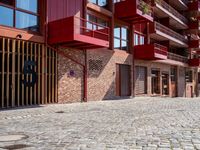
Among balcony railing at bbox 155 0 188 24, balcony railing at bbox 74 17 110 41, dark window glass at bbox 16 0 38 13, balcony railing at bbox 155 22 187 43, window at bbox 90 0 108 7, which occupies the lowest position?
balcony railing at bbox 74 17 110 41

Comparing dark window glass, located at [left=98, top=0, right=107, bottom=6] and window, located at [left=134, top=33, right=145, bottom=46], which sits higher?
dark window glass, located at [left=98, top=0, right=107, bottom=6]

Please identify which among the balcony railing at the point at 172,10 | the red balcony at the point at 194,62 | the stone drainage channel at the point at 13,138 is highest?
the balcony railing at the point at 172,10

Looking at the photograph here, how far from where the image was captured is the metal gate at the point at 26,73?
16.4 metres

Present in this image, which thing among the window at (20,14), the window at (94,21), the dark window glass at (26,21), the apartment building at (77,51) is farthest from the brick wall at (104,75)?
the window at (20,14)

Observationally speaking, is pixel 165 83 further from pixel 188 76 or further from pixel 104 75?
pixel 104 75

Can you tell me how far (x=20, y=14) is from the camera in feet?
58.0

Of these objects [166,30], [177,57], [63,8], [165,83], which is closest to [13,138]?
[63,8]

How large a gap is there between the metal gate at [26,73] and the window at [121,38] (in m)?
8.71

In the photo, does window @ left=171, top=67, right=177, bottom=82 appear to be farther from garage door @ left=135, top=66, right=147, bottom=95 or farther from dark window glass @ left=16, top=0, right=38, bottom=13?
dark window glass @ left=16, top=0, right=38, bottom=13

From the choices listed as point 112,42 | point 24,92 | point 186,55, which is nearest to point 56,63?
point 24,92

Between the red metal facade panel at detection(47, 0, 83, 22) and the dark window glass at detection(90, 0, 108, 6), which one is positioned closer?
the red metal facade panel at detection(47, 0, 83, 22)

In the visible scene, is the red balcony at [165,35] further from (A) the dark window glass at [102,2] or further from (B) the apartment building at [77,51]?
(A) the dark window glass at [102,2]

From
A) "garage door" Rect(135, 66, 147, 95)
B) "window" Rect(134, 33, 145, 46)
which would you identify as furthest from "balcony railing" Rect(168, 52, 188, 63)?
"garage door" Rect(135, 66, 147, 95)

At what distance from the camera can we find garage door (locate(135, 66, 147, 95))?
98.5 feet
